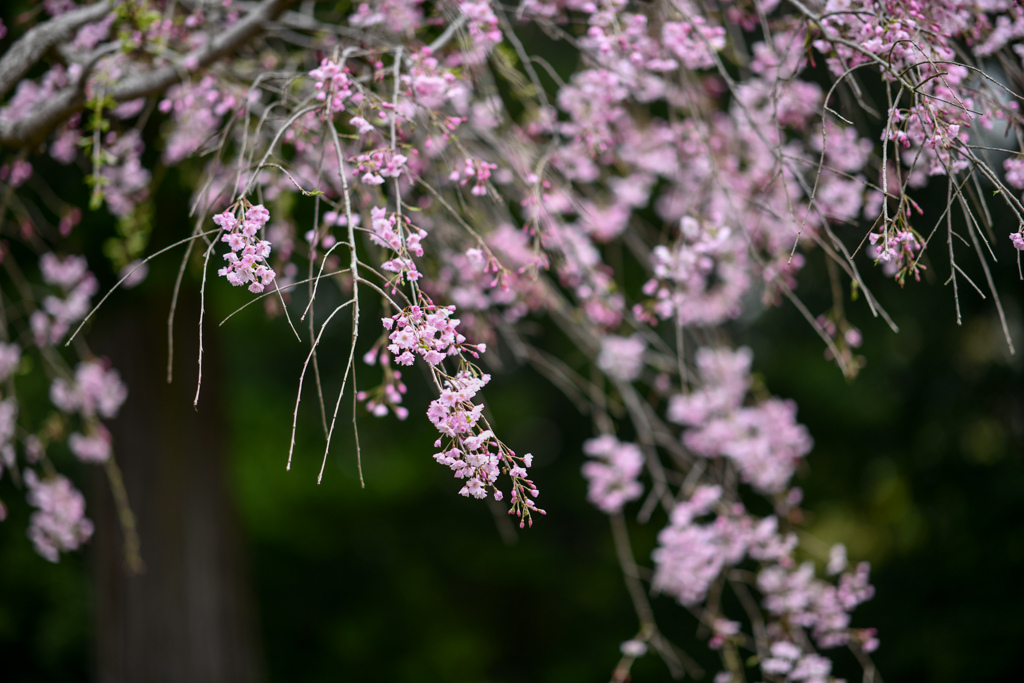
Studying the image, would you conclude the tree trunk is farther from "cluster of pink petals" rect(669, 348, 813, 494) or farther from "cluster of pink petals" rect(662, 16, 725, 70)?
"cluster of pink petals" rect(662, 16, 725, 70)

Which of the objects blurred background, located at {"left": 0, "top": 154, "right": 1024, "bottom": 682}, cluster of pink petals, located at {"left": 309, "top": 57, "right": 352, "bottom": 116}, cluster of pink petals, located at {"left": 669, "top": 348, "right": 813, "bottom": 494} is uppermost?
cluster of pink petals, located at {"left": 309, "top": 57, "right": 352, "bottom": 116}

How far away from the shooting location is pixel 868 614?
412 cm

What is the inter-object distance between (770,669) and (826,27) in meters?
1.31

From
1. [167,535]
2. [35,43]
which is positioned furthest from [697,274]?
[167,535]

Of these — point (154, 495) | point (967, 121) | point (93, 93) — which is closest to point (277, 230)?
point (93, 93)

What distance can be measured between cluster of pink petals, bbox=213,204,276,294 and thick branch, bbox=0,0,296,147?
2.76 feet

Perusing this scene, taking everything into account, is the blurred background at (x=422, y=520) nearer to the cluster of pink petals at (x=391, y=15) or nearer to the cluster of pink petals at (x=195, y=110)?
the cluster of pink petals at (x=195, y=110)

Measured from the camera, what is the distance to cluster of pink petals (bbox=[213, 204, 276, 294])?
105cm

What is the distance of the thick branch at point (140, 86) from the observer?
1.71 metres

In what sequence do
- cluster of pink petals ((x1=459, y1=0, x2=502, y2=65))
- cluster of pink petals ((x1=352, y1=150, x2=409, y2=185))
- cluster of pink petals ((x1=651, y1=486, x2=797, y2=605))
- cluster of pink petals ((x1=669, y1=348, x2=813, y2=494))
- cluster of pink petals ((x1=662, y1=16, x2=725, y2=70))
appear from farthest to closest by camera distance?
cluster of pink petals ((x1=669, y1=348, x2=813, y2=494))
cluster of pink petals ((x1=651, y1=486, x2=797, y2=605))
cluster of pink petals ((x1=662, y1=16, x2=725, y2=70))
cluster of pink petals ((x1=459, y1=0, x2=502, y2=65))
cluster of pink petals ((x1=352, y1=150, x2=409, y2=185))

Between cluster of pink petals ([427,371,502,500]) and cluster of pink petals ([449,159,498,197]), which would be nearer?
cluster of pink petals ([427,371,502,500])

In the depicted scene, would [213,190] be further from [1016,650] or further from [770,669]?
[1016,650]

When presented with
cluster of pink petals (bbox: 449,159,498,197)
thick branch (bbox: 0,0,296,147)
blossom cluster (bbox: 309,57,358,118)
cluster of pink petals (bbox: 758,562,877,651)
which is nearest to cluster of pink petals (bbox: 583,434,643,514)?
cluster of pink petals (bbox: 758,562,877,651)

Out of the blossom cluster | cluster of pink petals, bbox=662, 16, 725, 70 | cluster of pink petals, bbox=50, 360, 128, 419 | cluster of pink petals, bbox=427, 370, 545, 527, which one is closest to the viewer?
cluster of pink petals, bbox=427, 370, 545, 527
